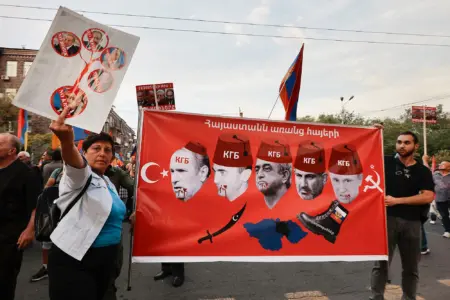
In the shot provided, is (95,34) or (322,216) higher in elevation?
(95,34)

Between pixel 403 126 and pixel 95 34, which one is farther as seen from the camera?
pixel 403 126

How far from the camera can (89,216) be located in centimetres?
194

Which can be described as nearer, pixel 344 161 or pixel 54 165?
pixel 344 161

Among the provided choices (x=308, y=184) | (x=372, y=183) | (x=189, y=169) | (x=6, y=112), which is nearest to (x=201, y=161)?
(x=189, y=169)

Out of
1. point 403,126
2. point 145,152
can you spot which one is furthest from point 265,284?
point 403,126

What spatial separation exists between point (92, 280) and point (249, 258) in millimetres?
1450

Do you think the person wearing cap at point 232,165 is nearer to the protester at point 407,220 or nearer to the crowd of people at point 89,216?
the crowd of people at point 89,216

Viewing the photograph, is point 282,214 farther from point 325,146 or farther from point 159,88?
point 159,88

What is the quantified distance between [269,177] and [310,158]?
1.57ft

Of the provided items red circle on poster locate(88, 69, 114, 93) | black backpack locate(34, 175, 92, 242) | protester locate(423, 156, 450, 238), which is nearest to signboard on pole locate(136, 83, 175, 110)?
red circle on poster locate(88, 69, 114, 93)

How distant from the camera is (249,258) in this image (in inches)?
116

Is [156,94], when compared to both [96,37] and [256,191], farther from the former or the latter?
[96,37]

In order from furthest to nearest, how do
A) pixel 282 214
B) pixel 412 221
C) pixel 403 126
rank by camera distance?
pixel 403 126 < pixel 412 221 < pixel 282 214

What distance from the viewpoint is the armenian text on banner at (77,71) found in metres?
1.86
